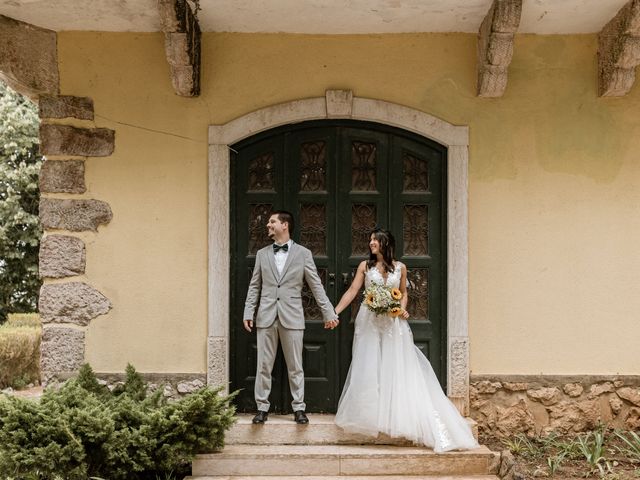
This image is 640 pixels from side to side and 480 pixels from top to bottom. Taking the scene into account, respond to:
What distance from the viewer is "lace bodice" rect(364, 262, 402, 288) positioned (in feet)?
19.2

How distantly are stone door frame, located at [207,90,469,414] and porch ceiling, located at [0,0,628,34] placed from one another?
61 centimetres

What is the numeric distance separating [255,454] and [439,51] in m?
3.55

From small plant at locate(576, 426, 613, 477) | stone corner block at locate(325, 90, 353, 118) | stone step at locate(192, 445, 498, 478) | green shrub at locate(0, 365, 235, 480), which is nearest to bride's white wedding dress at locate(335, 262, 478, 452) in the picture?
stone step at locate(192, 445, 498, 478)

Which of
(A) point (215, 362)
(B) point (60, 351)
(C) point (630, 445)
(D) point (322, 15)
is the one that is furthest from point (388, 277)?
(B) point (60, 351)

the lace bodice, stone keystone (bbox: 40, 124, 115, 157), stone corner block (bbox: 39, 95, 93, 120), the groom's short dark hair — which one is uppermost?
stone corner block (bbox: 39, 95, 93, 120)

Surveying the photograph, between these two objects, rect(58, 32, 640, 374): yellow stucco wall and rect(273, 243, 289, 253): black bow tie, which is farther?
rect(58, 32, 640, 374): yellow stucco wall

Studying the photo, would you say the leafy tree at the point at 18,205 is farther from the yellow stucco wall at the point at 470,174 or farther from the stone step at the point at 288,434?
the stone step at the point at 288,434

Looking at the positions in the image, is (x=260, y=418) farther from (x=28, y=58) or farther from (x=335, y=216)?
(x=28, y=58)

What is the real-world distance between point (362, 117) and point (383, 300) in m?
1.56

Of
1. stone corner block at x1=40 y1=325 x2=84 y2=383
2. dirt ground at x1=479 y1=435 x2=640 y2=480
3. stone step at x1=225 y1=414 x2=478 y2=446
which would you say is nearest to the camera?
dirt ground at x1=479 y1=435 x2=640 y2=480

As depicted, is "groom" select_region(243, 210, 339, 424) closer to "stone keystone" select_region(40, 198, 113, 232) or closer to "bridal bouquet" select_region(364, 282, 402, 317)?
"bridal bouquet" select_region(364, 282, 402, 317)

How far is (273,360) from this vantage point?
19.2 feet

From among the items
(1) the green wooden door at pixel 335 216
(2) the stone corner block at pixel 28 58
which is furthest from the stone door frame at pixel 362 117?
(2) the stone corner block at pixel 28 58

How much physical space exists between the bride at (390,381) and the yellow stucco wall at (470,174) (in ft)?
2.27
